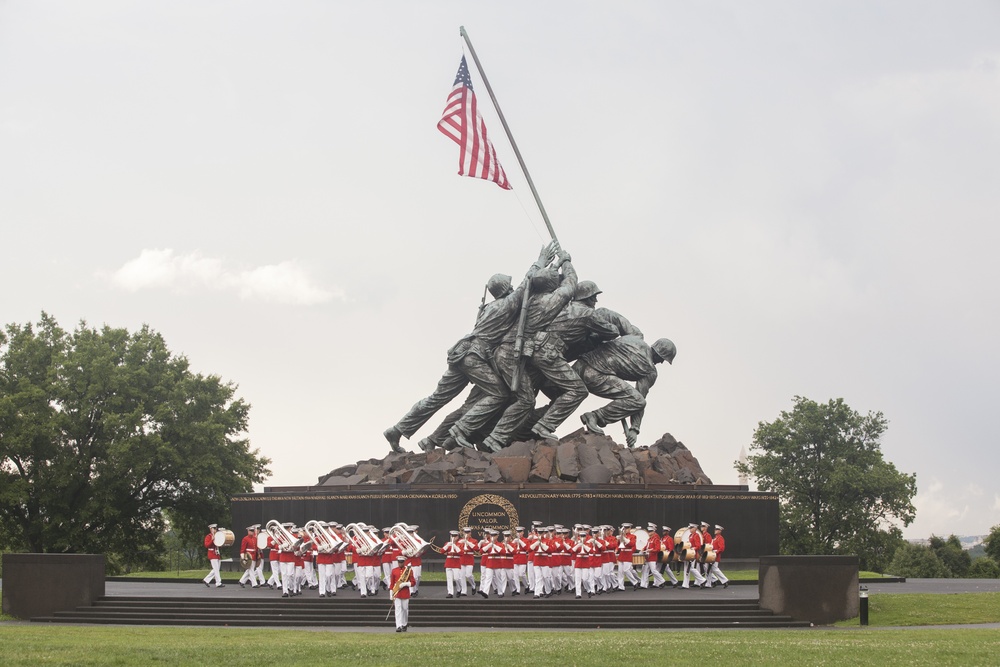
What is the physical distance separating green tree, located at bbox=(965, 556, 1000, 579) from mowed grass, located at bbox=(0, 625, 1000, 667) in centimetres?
2637

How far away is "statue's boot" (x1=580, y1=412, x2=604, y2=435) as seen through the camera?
125 feet

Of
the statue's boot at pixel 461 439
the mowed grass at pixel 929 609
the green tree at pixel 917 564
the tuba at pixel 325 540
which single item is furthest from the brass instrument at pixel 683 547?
the green tree at pixel 917 564

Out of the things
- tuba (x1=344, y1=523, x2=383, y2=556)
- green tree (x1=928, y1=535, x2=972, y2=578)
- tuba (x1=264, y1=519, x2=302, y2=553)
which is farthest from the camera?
green tree (x1=928, y1=535, x2=972, y2=578)

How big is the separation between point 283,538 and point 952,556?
3242cm

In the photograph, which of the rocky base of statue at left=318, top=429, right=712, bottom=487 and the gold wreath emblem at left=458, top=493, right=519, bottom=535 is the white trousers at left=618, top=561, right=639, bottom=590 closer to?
the gold wreath emblem at left=458, top=493, right=519, bottom=535

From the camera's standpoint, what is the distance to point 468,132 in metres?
36.3

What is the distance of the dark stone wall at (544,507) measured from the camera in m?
32.5

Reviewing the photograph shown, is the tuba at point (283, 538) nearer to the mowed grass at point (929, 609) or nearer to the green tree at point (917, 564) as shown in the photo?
the mowed grass at point (929, 609)

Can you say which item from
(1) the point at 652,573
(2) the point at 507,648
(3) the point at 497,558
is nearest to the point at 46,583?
(3) the point at 497,558

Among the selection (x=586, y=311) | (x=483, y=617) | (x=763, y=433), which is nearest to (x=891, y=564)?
(x=763, y=433)

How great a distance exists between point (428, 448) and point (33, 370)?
58.3 ft

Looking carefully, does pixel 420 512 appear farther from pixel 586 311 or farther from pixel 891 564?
pixel 891 564

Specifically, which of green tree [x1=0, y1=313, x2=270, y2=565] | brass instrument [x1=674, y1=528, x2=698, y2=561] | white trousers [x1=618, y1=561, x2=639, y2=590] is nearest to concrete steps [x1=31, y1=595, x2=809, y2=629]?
white trousers [x1=618, y1=561, x2=639, y2=590]

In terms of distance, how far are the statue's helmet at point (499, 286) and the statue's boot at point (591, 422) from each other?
14.0ft
